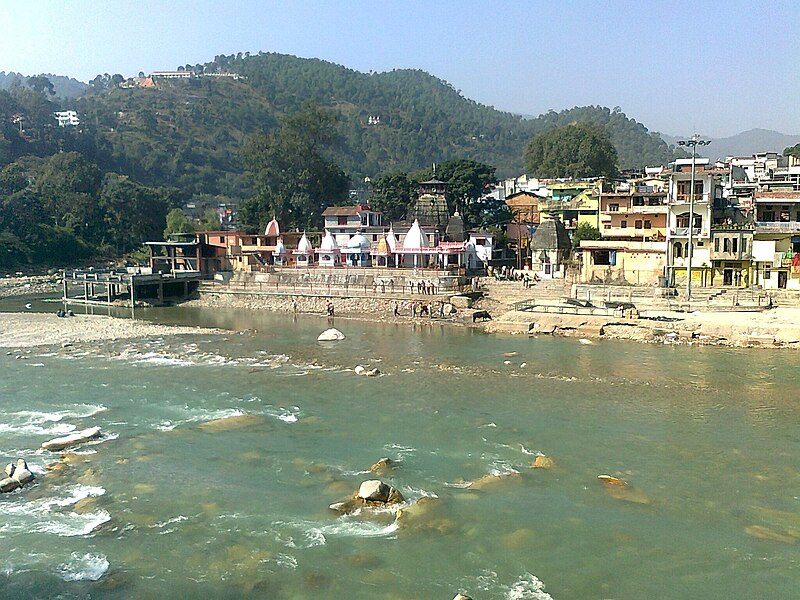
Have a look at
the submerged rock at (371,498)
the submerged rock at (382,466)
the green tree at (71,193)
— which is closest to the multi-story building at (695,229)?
the submerged rock at (382,466)

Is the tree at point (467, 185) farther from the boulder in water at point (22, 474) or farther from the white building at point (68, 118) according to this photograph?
the white building at point (68, 118)

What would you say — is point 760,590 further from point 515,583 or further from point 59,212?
point 59,212

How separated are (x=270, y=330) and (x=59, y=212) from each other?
6129cm

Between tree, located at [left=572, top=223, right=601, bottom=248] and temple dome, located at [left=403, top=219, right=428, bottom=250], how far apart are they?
38.5 ft

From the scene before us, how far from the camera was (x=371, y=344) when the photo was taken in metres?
40.0

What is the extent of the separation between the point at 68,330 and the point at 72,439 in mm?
23249

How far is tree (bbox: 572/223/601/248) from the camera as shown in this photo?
58.0 meters

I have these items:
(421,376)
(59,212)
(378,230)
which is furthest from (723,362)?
(59,212)

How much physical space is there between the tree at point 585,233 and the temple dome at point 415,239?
38.5ft

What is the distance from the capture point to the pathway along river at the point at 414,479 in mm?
14859

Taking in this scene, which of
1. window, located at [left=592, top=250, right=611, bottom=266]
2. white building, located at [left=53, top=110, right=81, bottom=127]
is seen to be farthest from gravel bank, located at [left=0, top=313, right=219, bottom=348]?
white building, located at [left=53, top=110, right=81, bottom=127]

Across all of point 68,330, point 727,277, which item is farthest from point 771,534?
point 68,330

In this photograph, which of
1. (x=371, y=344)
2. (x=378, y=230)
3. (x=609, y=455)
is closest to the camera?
(x=609, y=455)

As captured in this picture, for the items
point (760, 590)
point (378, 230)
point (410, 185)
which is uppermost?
point (410, 185)
